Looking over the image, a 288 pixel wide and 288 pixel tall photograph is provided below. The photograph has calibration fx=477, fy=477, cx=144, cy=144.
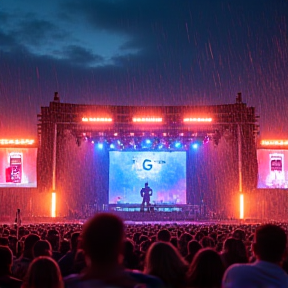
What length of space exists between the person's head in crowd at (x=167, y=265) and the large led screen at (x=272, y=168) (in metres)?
23.3

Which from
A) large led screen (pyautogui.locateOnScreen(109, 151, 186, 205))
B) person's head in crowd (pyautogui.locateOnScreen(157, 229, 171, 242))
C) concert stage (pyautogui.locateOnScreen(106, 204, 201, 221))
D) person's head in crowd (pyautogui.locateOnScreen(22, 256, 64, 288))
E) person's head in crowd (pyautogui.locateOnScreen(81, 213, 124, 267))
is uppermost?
large led screen (pyautogui.locateOnScreen(109, 151, 186, 205))

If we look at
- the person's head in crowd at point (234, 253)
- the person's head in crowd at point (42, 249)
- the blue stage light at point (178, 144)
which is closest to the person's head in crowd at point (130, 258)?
the person's head in crowd at point (42, 249)

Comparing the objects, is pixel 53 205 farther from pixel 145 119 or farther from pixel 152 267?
pixel 152 267

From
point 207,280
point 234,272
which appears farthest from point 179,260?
point 234,272

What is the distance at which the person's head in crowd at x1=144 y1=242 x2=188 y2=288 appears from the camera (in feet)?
11.2

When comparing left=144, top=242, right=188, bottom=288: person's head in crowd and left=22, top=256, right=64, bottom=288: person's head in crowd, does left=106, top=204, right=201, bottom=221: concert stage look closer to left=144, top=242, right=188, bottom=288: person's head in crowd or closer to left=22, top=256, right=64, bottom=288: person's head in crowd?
left=144, top=242, right=188, bottom=288: person's head in crowd

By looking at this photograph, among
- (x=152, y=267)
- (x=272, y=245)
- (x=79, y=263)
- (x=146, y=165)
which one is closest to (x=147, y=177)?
(x=146, y=165)

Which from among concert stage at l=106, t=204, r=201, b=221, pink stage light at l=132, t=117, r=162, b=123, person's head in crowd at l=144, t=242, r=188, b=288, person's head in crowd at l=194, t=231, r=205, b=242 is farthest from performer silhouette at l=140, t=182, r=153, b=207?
person's head in crowd at l=144, t=242, r=188, b=288

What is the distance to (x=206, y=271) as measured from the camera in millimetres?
3381

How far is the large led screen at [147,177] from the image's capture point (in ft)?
101

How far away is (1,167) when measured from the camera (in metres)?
26.1

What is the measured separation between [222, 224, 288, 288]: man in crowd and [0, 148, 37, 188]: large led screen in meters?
23.6

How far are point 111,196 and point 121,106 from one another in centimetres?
759

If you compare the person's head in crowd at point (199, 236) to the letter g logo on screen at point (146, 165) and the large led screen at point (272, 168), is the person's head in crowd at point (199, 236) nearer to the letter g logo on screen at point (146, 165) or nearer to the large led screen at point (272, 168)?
the large led screen at point (272, 168)
